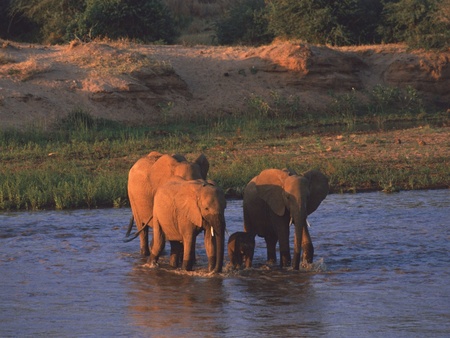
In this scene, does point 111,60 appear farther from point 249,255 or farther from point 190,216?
point 190,216

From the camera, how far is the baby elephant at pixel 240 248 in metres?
9.11

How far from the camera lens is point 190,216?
28.2ft

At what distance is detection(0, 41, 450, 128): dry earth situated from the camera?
Result: 2102 cm

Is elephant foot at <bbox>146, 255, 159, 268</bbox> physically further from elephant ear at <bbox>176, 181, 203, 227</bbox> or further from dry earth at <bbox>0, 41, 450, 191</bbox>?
dry earth at <bbox>0, 41, 450, 191</bbox>

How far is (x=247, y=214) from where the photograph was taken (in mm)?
9555

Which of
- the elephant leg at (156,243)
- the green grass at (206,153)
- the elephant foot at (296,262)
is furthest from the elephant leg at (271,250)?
the green grass at (206,153)

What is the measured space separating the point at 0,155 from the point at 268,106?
26.1ft

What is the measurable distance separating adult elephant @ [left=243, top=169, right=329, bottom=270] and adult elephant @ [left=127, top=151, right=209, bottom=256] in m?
0.66

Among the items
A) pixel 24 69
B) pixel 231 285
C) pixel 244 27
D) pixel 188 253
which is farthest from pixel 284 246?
pixel 244 27

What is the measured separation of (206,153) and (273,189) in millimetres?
7558

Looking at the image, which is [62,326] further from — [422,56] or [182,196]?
[422,56]

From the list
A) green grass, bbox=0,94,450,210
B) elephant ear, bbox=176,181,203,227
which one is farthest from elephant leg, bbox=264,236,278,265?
green grass, bbox=0,94,450,210

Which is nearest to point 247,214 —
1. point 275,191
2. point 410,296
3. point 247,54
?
point 275,191

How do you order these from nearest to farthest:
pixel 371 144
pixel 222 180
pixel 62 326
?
pixel 62 326, pixel 222 180, pixel 371 144
